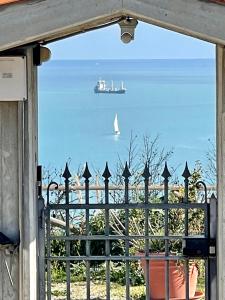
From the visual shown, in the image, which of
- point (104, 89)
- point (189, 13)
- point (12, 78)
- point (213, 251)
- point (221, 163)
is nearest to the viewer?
point (189, 13)

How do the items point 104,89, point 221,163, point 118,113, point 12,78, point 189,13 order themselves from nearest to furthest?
point 189,13 < point 12,78 < point 221,163 < point 118,113 < point 104,89

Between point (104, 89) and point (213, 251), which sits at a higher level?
point (104, 89)

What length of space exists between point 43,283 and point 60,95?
6.60m

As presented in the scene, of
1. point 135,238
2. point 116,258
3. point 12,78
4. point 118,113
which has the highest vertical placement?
point 118,113

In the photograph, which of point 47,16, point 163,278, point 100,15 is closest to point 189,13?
point 100,15

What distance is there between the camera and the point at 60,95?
10.8 meters

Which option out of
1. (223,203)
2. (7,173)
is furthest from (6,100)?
(223,203)

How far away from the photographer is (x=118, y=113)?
32.5 ft

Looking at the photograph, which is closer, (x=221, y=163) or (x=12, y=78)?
(x=12, y=78)

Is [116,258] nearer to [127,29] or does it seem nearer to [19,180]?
[19,180]

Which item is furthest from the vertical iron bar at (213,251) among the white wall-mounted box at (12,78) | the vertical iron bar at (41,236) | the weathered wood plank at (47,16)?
the weathered wood plank at (47,16)

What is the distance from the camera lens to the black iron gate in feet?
14.3

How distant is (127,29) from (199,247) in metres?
1.35

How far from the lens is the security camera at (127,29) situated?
395 cm
